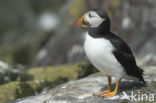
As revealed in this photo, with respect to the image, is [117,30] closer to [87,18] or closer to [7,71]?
[7,71]

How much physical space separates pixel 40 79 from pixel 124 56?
2592 mm

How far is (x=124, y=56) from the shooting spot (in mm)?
5492

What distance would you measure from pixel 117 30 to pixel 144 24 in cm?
82

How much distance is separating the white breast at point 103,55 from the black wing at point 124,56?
0.26 ft

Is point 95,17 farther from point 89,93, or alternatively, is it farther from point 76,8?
point 76,8

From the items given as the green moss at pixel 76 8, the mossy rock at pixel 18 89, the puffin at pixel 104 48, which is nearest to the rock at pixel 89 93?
the puffin at pixel 104 48

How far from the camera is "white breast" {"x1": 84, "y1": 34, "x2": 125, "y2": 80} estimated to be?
524 cm

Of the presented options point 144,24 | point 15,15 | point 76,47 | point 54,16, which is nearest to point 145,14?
point 144,24

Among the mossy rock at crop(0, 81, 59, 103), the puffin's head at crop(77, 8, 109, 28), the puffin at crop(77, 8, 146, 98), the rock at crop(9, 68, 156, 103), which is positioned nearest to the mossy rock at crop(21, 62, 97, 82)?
the mossy rock at crop(0, 81, 59, 103)

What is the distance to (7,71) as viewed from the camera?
7961 millimetres

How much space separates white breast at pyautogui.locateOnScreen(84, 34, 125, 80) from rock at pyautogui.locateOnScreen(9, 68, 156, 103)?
1.28ft

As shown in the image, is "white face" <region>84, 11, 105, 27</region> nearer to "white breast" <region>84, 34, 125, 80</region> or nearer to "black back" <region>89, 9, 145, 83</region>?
"black back" <region>89, 9, 145, 83</region>

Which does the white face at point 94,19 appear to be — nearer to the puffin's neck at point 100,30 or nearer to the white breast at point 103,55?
the puffin's neck at point 100,30

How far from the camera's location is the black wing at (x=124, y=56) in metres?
5.37
